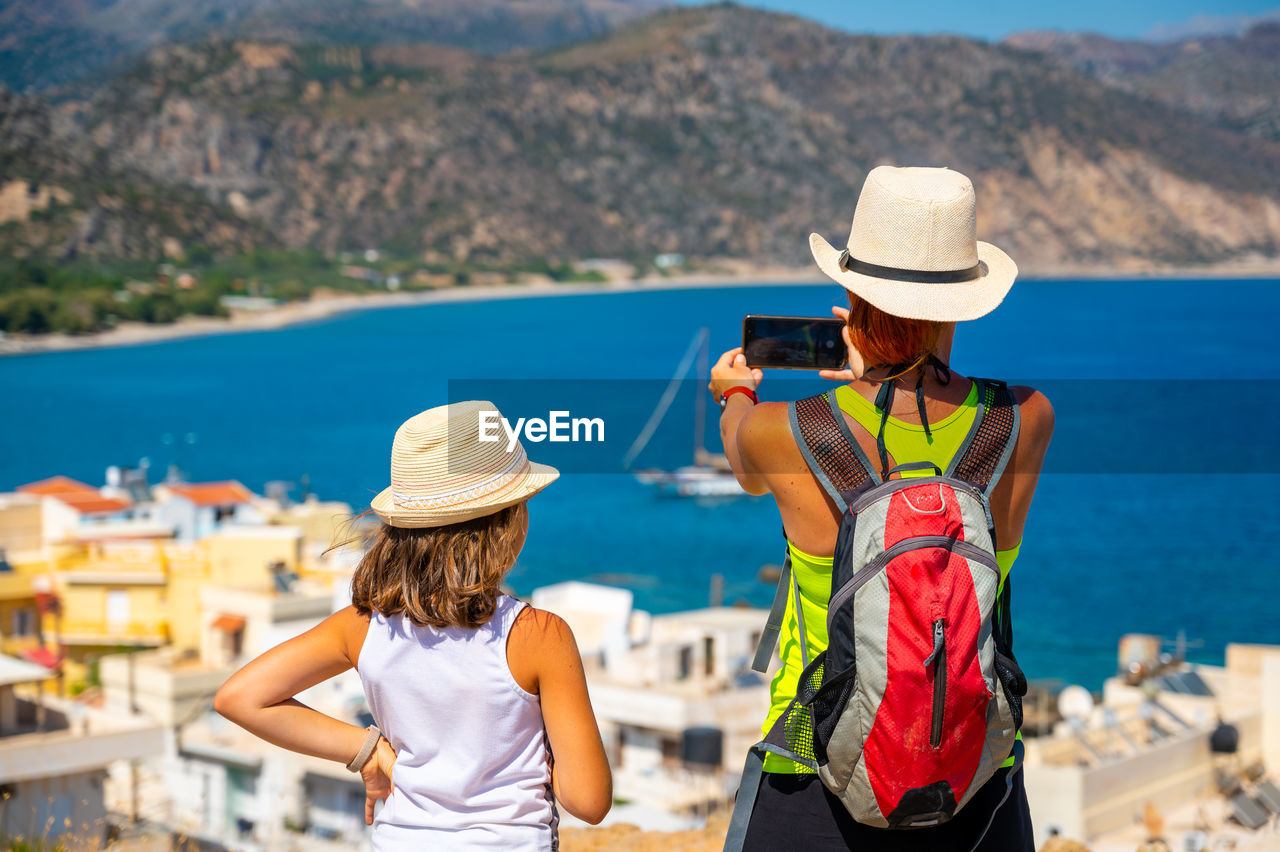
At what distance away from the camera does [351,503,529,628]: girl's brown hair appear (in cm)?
142

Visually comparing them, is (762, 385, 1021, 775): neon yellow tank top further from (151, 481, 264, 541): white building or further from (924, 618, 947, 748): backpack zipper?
(151, 481, 264, 541): white building

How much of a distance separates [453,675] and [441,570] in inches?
4.6

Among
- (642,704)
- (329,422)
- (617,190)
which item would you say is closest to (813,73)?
(617,190)

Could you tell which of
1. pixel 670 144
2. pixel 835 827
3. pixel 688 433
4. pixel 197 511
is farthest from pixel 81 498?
pixel 670 144

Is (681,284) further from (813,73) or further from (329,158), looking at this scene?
(813,73)

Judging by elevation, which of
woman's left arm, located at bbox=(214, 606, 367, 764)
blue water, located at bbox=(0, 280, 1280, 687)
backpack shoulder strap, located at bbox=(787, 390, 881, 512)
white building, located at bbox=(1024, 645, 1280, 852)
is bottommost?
blue water, located at bbox=(0, 280, 1280, 687)

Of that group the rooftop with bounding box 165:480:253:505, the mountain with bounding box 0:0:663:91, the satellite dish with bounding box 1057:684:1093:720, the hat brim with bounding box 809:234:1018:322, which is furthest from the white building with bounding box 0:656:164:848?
the mountain with bounding box 0:0:663:91

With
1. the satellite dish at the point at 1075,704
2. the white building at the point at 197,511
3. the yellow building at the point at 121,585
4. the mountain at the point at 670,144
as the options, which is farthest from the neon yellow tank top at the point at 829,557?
the mountain at the point at 670,144

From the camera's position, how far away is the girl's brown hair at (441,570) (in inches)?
56.1

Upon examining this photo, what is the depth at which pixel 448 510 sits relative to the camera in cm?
144

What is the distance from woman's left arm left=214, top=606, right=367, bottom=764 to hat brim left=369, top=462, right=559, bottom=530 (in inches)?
4.9

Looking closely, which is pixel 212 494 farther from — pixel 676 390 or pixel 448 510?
pixel 676 390

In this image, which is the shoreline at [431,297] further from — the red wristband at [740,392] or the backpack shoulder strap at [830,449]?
the backpack shoulder strap at [830,449]

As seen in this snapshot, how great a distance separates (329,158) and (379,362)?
42976mm
